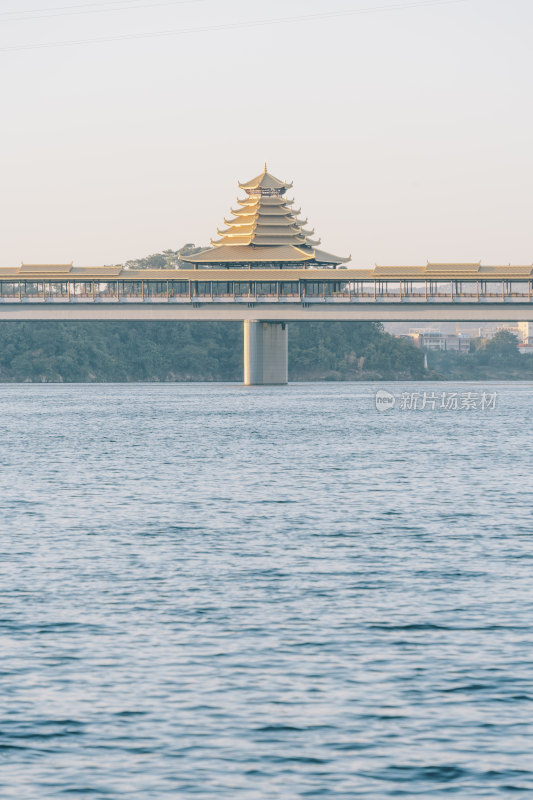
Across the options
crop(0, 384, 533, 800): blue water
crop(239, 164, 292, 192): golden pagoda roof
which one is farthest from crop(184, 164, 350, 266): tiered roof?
crop(0, 384, 533, 800): blue water

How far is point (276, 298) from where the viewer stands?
150m

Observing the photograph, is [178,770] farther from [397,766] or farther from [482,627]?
[482,627]

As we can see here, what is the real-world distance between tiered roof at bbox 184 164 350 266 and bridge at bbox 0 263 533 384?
3.61m

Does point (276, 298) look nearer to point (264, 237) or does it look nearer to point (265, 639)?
point (264, 237)

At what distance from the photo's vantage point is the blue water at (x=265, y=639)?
1401 cm

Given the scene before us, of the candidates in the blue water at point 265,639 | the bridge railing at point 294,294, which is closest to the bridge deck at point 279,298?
the bridge railing at point 294,294

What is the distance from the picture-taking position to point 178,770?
45.4 ft

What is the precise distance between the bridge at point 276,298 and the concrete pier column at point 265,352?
171mm

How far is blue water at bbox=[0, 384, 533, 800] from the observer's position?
1401 centimetres

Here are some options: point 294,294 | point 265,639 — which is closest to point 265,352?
point 294,294

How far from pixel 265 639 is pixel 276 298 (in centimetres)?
13112

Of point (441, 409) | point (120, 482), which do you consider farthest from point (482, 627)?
point (441, 409)

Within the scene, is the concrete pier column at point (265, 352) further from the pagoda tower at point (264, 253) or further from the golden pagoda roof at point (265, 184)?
the golden pagoda roof at point (265, 184)

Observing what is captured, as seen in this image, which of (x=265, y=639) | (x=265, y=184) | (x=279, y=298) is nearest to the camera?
(x=265, y=639)
